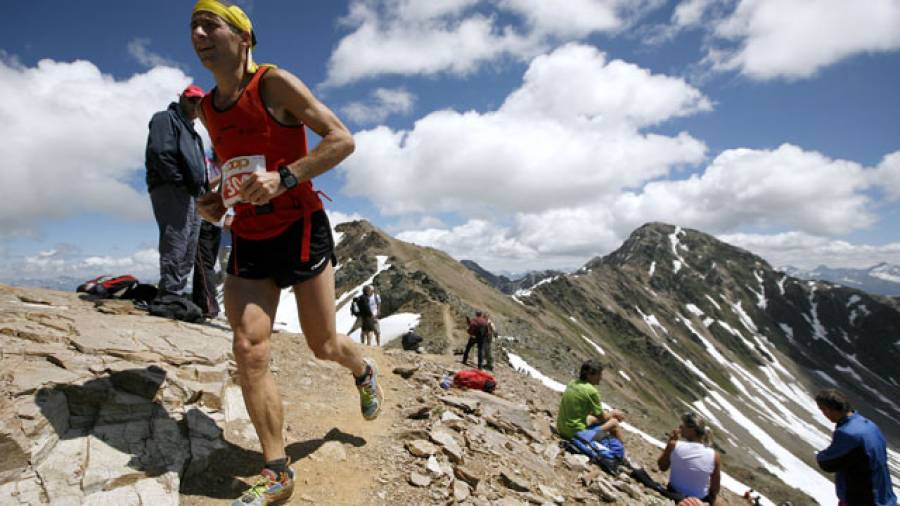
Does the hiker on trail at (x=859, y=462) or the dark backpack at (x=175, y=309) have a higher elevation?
the dark backpack at (x=175, y=309)

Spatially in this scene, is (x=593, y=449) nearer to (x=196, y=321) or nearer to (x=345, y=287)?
(x=196, y=321)

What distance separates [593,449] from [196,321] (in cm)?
763

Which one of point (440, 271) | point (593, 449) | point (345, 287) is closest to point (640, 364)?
point (440, 271)

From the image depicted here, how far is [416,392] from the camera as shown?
26.7 feet

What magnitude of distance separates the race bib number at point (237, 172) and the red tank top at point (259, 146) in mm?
61

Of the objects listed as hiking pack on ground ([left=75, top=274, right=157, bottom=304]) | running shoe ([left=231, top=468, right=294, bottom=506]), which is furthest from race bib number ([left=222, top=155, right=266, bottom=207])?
hiking pack on ground ([left=75, top=274, right=157, bottom=304])

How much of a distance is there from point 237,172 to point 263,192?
61 centimetres

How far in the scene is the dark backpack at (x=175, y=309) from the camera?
7.30 metres

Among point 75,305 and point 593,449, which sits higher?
point 75,305

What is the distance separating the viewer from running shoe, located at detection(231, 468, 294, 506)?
11.3 ft

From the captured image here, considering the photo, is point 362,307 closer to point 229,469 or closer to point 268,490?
point 229,469

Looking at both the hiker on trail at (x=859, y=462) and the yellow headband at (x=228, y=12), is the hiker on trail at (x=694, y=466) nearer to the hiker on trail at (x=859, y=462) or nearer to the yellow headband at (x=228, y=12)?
the hiker on trail at (x=859, y=462)

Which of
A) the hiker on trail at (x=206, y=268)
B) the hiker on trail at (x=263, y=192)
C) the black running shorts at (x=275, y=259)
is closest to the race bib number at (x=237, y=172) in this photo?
the hiker on trail at (x=263, y=192)

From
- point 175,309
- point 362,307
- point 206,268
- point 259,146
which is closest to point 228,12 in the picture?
point 259,146
